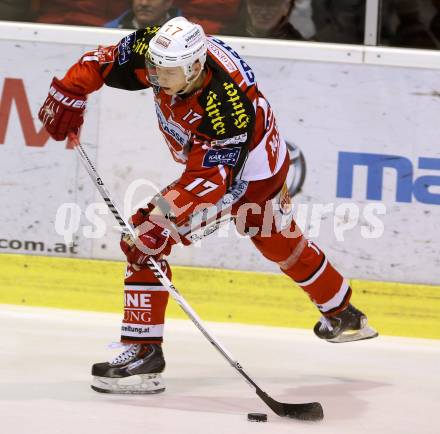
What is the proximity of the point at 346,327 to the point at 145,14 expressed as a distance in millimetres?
1692

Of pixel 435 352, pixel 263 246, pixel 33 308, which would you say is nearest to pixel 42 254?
pixel 33 308

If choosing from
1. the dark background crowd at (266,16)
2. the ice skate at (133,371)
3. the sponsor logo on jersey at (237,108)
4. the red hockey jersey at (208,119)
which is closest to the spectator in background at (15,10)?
the dark background crowd at (266,16)

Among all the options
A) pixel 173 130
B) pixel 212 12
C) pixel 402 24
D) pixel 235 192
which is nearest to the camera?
pixel 173 130

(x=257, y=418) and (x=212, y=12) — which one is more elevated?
(x=212, y=12)

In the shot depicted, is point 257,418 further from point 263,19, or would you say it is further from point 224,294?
point 263,19

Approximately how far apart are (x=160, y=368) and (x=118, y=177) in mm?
1375

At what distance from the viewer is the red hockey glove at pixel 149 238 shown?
3662 mm

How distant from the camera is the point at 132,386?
393 centimetres

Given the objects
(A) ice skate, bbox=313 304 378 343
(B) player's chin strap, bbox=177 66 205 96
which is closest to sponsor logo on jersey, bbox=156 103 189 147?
(B) player's chin strap, bbox=177 66 205 96

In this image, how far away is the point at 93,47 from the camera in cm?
513

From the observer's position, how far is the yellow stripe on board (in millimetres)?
4980

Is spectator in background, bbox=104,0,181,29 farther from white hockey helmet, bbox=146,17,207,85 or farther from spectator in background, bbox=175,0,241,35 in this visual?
white hockey helmet, bbox=146,17,207,85

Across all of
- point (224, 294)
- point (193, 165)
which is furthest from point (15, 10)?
point (193, 165)

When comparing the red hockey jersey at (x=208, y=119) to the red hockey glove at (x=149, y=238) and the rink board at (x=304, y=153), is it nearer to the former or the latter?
the red hockey glove at (x=149, y=238)
